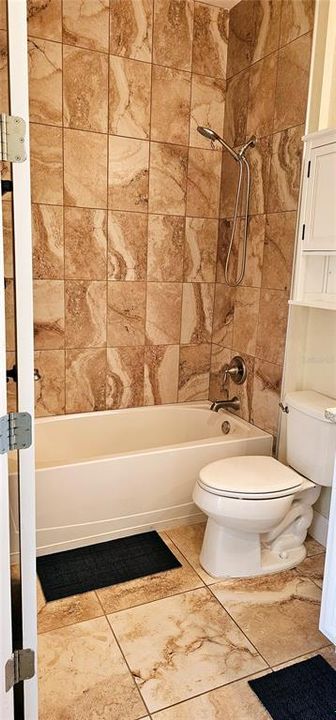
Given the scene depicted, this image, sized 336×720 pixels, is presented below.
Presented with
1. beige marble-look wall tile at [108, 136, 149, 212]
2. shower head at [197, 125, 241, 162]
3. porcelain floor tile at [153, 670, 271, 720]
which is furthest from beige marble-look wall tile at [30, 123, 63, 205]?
porcelain floor tile at [153, 670, 271, 720]

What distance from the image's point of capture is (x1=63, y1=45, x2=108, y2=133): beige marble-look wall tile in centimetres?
248

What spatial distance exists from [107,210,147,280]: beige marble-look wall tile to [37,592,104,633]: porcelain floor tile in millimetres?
1655

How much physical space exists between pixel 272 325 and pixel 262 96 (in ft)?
3.93

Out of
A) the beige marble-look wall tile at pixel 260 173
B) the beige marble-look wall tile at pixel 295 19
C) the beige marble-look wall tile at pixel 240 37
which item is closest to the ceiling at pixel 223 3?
the beige marble-look wall tile at pixel 240 37

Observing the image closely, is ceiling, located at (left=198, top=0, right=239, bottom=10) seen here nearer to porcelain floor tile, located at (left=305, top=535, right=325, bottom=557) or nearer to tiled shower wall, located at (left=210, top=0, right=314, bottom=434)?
tiled shower wall, located at (left=210, top=0, right=314, bottom=434)

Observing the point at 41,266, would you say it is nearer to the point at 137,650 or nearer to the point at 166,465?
the point at 166,465

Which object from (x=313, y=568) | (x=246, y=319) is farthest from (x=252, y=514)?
(x=246, y=319)

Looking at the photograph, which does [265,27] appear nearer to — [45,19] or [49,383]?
[45,19]

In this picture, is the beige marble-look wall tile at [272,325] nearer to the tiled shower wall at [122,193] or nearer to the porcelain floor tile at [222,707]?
the tiled shower wall at [122,193]

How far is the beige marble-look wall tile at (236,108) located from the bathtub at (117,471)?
1.63 meters

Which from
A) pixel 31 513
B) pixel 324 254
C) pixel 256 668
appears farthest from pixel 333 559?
pixel 324 254

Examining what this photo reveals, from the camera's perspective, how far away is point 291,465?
2.34 meters

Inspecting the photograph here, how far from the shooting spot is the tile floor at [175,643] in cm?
152

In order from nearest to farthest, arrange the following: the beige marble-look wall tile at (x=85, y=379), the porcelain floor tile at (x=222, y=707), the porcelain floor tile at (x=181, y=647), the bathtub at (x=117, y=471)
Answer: the porcelain floor tile at (x=222, y=707) < the porcelain floor tile at (x=181, y=647) < the bathtub at (x=117, y=471) < the beige marble-look wall tile at (x=85, y=379)
